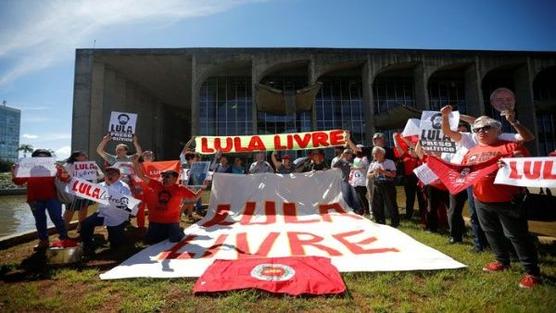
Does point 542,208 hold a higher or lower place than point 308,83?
lower

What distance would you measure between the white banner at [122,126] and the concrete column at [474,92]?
2969 centimetres

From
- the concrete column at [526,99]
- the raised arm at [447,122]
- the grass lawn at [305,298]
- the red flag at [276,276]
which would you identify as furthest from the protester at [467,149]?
the concrete column at [526,99]

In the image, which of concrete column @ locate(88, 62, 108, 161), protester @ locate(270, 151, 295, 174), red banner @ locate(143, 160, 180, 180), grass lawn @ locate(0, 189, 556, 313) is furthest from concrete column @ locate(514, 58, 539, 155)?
concrete column @ locate(88, 62, 108, 161)

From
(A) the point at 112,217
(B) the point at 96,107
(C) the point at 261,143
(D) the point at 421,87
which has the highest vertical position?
(D) the point at 421,87

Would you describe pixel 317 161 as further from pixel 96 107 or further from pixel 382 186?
pixel 96 107

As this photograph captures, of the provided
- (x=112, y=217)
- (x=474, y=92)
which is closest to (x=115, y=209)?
(x=112, y=217)

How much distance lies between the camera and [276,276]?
3701 millimetres

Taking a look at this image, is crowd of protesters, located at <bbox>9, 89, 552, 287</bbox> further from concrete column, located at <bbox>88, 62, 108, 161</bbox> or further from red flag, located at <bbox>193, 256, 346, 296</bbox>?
concrete column, located at <bbox>88, 62, 108, 161</bbox>

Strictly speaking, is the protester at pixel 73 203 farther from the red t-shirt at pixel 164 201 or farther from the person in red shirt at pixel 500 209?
the person in red shirt at pixel 500 209

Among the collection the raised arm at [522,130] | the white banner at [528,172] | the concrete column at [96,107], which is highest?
the concrete column at [96,107]

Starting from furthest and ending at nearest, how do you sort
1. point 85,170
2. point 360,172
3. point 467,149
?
point 360,172
point 85,170
point 467,149

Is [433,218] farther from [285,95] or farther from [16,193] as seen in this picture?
[16,193]

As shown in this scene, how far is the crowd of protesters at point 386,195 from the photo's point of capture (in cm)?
370

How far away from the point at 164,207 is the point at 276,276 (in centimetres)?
299
